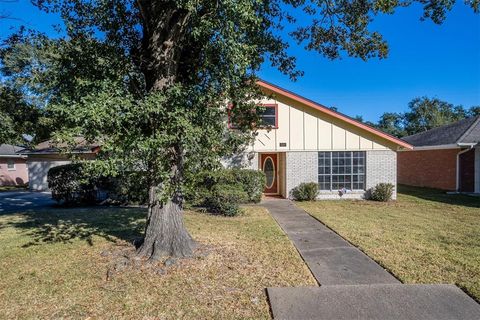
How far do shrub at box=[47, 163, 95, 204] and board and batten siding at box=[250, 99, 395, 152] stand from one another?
7361 millimetres

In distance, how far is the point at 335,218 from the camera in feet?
33.0

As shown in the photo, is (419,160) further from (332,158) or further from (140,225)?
(140,225)

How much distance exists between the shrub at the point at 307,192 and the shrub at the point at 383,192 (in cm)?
272

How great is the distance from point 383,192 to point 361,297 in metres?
10.8

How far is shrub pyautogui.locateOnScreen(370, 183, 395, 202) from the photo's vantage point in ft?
46.1

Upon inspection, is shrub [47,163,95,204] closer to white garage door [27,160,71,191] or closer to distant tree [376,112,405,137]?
white garage door [27,160,71,191]

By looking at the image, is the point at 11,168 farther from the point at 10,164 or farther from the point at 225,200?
the point at 225,200

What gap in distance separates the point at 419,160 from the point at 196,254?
67.4 ft

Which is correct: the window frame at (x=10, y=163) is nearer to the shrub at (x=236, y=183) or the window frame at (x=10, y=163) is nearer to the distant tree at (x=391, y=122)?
the shrub at (x=236, y=183)

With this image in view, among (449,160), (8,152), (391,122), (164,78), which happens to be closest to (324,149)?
(449,160)

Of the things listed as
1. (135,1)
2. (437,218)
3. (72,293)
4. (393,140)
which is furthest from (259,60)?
(393,140)

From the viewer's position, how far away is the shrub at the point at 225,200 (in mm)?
10484

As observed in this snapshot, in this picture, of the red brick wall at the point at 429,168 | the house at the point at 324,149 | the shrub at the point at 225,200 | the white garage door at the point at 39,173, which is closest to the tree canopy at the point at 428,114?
the red brick wall at the point at 429,168

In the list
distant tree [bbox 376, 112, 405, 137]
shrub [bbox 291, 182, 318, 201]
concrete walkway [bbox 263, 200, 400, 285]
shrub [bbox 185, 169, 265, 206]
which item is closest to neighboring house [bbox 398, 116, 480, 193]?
shrub [bbox 291, 182, 318, 201]
